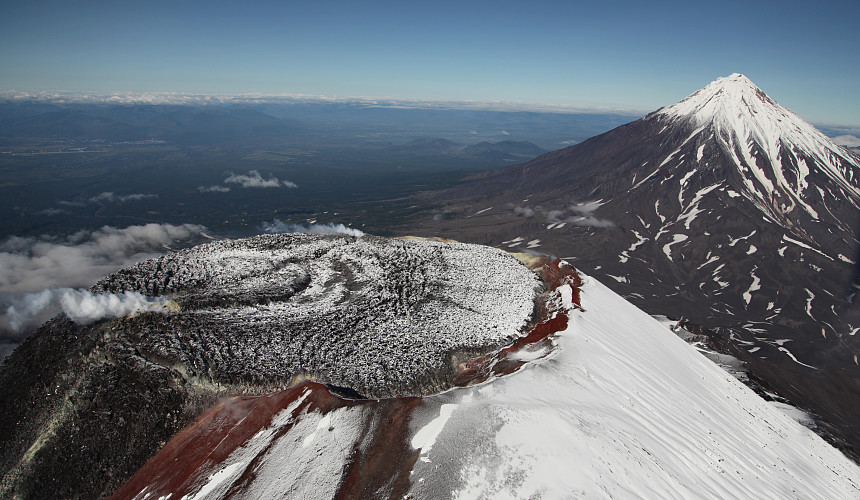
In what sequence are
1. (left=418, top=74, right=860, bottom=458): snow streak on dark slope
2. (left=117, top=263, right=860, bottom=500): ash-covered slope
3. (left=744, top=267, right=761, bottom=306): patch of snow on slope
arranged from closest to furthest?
1. (left=117, top=263, right=860, bottom=500): ash-covered slope
2. (left=418, top=74, right=860, bottom=458): snow streak on dark slope
3. (left=744, top=267, right=761, bottom=306): patch of snow on slope

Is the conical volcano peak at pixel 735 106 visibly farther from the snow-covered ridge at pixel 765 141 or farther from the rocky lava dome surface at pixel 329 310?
the rocky lava dome surface at pixel 329 310

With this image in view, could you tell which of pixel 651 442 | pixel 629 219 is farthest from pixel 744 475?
pixel 629 219

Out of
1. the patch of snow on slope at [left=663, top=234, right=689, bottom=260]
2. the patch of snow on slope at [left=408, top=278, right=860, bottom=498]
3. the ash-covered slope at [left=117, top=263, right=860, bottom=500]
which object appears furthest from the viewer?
the patch of snow on slope at [left=663, top=234, right=689, bottom=260]

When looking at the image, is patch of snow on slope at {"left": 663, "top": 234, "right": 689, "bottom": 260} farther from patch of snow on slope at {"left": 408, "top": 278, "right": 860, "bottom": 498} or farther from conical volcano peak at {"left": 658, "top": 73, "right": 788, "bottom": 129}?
patch of snow on slope at {"left": 408, "top": 278, "right": 860, "bottom": 498}

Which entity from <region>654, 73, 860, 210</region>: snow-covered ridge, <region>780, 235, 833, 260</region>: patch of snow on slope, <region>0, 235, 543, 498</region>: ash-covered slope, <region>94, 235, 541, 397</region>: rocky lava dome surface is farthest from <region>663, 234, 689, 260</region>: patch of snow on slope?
<region>0, 235, 543, 498</region>: ash-covered slope

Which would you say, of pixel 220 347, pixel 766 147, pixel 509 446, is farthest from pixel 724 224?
pixel 220 347

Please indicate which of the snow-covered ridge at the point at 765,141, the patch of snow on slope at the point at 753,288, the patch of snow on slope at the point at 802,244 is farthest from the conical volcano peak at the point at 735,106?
the patch of snow on slope at the point at 753,288

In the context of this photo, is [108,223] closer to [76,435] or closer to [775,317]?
[76,435]
